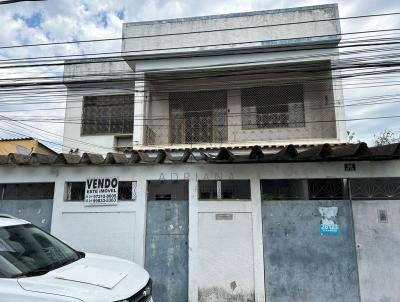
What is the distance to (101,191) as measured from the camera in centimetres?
636

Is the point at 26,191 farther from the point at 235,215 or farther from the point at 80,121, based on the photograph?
the point at 80,121

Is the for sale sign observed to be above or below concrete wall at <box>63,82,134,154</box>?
below

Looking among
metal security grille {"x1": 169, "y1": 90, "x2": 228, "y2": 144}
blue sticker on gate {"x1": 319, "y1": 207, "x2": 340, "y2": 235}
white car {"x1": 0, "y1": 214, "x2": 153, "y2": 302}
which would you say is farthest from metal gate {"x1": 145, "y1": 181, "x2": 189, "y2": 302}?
metal security grille {"x1": 169, "y1": 90, "x2": 228, "y2": 144}

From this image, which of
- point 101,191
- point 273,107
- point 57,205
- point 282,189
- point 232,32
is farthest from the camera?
point 273,107

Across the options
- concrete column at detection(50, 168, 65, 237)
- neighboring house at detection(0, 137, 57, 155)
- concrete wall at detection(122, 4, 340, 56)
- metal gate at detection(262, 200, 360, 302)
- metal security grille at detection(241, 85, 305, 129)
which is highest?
concrete wall at detection(122, 4, 340, 56)

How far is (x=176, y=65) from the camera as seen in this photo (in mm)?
9617

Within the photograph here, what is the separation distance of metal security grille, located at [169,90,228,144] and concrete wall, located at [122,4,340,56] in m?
1.65

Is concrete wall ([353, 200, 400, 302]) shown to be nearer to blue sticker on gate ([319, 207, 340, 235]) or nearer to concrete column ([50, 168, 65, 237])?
blue sticker on gate ([319, 207, 340, 235])

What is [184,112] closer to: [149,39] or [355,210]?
[149,39]

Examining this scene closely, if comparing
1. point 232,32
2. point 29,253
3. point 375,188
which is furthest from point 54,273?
point 232,32

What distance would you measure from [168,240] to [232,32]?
702 cm

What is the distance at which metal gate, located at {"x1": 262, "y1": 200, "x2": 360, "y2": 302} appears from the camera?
5508mm

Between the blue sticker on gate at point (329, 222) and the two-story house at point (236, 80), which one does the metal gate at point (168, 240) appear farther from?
the two-story house at point (236, 80)

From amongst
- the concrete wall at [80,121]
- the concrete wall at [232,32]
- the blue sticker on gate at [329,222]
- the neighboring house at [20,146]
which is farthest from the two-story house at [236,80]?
the neighboring house at [20,146]
